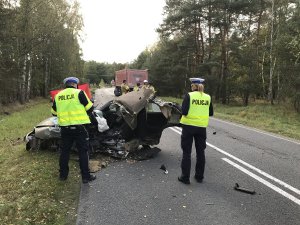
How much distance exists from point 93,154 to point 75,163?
1.96 feet

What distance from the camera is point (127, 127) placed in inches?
328

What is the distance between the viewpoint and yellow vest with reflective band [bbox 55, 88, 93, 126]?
6199 mm

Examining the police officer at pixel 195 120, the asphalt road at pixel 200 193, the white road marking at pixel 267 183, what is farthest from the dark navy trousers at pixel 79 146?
the white road marking at pixel 267 183

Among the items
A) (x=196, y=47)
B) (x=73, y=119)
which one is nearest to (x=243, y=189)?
(x=73, y=119)

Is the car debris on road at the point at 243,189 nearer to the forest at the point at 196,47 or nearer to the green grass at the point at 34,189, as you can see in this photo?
the green grass at the point at 34,189

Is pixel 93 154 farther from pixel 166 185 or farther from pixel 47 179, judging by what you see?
pixel 166 185

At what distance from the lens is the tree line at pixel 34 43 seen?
20439 millimetres

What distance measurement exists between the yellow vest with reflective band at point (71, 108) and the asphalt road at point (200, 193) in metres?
1.25

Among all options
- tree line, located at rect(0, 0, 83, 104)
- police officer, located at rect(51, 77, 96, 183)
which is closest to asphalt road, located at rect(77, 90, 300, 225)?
police officer, located at rect(51, 77, 96, 183)

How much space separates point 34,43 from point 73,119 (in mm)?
21732

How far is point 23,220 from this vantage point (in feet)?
14.8

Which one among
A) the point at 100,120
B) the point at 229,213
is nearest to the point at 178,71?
the point at 100,120

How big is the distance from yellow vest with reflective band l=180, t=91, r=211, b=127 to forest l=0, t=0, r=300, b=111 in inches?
641

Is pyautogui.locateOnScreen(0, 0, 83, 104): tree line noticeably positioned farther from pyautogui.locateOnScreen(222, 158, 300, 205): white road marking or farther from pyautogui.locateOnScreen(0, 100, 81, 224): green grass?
pyautogui.locateOnScreen(222, 158, 300, 205): white road marking
